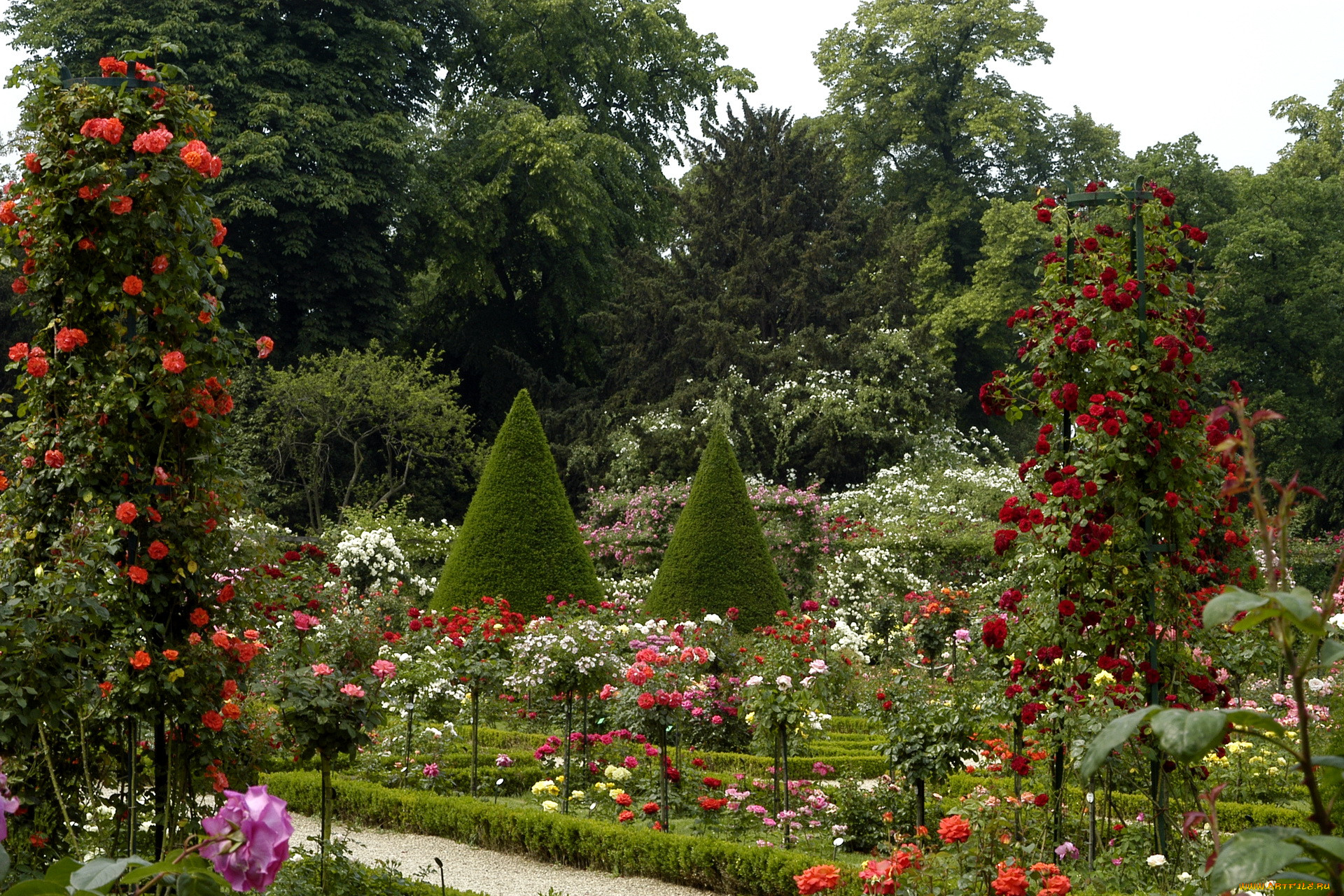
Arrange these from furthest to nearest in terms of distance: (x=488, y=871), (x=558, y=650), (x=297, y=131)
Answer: (x=297, y=131), (x=558, y=650), (x=488, y=871)

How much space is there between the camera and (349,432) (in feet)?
62.8

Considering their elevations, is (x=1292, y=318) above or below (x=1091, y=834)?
above

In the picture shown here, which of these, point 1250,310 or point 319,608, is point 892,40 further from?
point 319,608

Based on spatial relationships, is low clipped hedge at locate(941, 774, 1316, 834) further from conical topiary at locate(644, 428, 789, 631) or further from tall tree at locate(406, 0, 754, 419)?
tall tree at locate(406, 0, 754, 419)

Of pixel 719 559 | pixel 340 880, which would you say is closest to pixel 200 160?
pixel 340 880

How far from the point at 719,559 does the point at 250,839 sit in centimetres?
1027

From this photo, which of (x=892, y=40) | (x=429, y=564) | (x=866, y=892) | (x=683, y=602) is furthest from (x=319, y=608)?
(x=892, y=40)

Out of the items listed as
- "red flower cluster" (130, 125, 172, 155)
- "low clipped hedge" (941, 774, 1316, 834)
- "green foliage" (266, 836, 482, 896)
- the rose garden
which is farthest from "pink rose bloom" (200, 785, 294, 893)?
"low clipped hedge" (941, 774, 1316, 834)

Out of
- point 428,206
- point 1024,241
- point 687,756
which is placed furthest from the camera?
point 1024,241

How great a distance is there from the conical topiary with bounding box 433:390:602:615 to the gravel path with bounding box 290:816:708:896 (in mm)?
4182

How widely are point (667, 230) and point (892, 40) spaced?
7.44m

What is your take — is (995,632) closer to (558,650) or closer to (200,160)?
(558,650)

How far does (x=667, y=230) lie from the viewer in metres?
24.7

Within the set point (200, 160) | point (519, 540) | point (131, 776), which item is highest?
point (200, 160)
